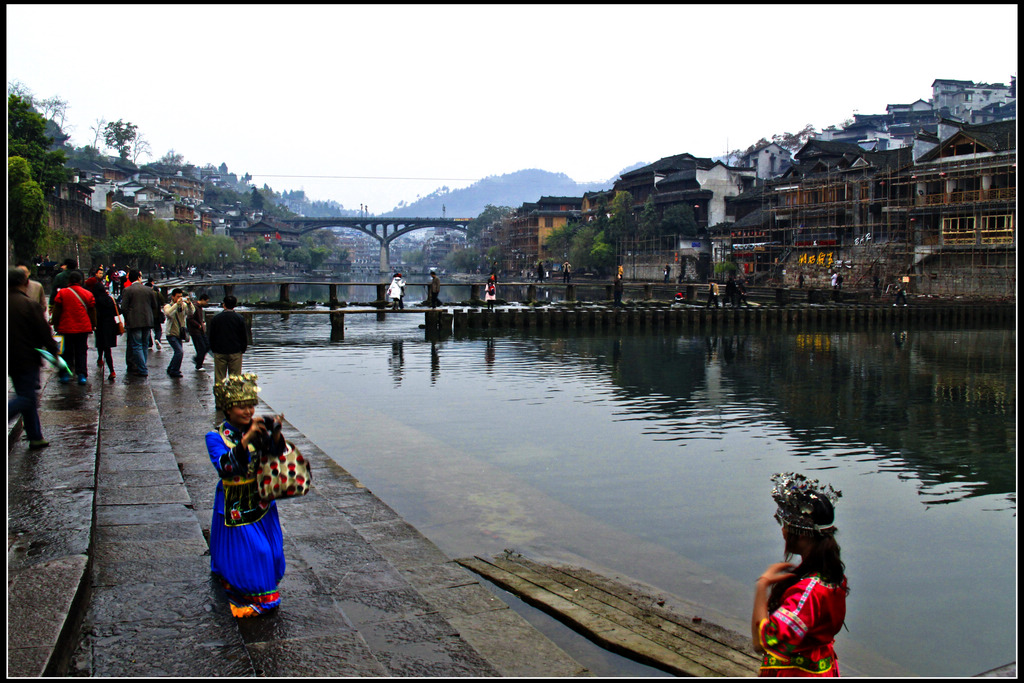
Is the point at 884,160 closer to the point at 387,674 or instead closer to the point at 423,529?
the point at 423,529

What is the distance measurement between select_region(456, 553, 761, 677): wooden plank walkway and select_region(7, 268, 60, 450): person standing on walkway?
175 inches

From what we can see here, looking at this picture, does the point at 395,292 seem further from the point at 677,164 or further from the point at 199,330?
the point at 677,164

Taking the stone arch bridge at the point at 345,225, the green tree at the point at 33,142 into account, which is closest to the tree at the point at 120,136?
the stone arch bridge at the point at 345,225

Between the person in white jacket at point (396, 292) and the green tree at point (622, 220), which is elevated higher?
the green tree at point (622, 220)

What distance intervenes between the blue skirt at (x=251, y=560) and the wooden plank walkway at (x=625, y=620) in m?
2.44

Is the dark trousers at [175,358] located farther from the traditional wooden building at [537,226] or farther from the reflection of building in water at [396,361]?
the traditional wooden building at [537,226]

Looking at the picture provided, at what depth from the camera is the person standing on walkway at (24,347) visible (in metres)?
7.82

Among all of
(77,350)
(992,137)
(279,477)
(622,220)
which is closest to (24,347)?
(279,477)

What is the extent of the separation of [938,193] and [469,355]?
36.4 metres

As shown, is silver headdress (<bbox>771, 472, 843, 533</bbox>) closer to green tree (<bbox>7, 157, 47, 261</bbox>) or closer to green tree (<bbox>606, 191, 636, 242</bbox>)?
green tree (<bbox>7, 157, 47, 261</bbox>)

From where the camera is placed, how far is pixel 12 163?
39969mm

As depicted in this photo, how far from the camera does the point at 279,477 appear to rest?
4.71 meters

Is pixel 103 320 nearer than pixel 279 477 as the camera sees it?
No

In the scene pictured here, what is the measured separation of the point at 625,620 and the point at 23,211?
41.4m
